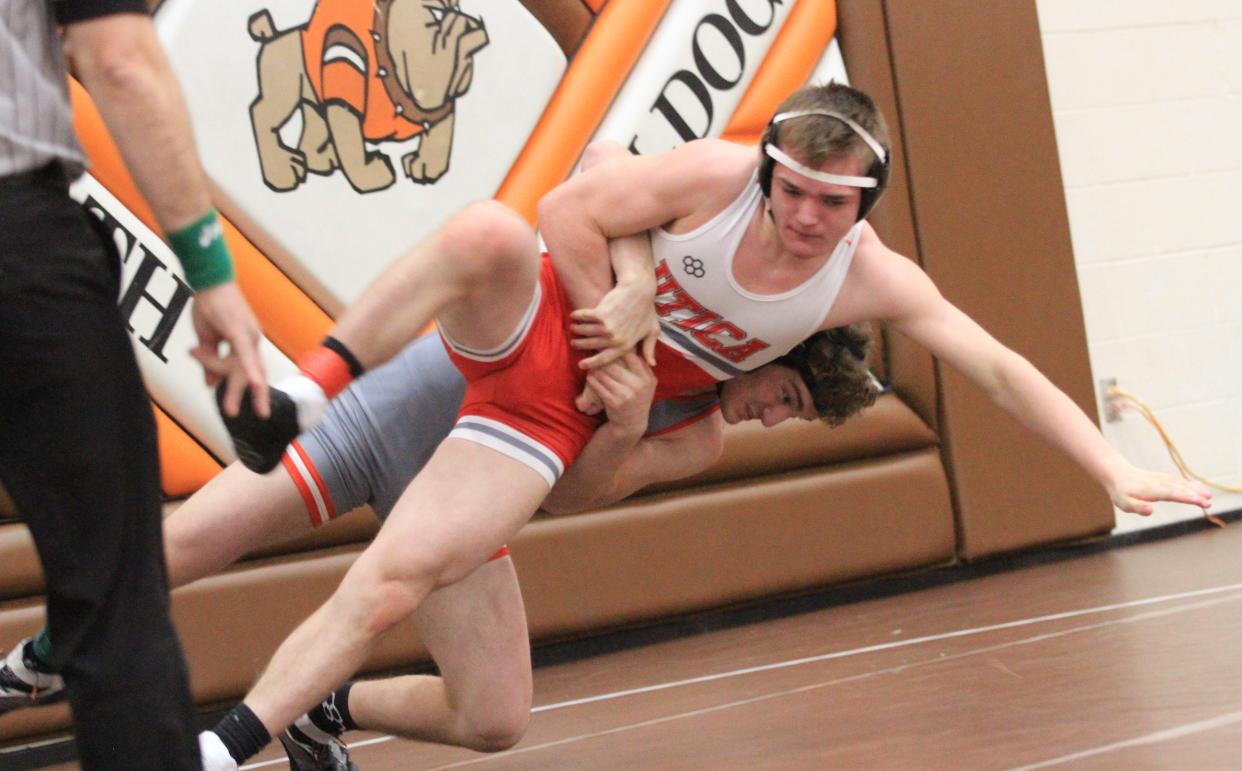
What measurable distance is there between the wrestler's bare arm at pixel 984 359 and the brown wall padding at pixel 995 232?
1.96 m

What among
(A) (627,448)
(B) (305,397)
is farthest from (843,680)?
(B) (305,397)

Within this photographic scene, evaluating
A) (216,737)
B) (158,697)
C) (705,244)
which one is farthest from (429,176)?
(158,697)

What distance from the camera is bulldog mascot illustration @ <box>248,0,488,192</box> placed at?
346 cm

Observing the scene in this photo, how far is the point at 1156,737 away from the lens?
83.8 inches

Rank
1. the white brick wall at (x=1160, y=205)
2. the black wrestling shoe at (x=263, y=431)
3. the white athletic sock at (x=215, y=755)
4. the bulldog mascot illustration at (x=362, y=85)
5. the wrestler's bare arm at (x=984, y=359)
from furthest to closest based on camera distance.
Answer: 1. the white brick wall at (x=1160, y=205)
2. the bulldog mascot illustration at (x=362, y=85)
3. the wrestler's bare arm at (x=984, y=359)
4. the white athletic sock at (x=215, y=755)
5. the black wrestling shoe at (x=263, y=431)

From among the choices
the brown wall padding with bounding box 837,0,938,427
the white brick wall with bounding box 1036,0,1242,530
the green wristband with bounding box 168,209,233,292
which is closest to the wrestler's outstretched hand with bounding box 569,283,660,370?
the green wristband with bounding box 168,209,233,292

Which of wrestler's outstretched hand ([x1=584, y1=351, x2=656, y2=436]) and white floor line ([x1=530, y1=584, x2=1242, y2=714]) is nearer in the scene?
wrestler's outstretched hand ([x1=584, y1=351, x2=656, y2=436])

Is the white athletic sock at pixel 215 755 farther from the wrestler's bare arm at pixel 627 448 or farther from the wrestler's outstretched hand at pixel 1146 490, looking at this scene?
the wrestler's outstretched hand at pixel 1146 490

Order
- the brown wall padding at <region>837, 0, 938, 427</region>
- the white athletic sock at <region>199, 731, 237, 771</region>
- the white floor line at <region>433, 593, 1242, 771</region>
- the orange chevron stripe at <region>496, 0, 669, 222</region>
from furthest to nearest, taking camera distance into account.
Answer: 1. the brown wall padding at <region>837, 0, 938, 427</region>
2. the orange chevron stripe at <region>496, 0, 669, 222</region>
3. the white floor line at <region>433, 593, 1242, 771</region>
4. the white athletic sock at <region>199, 731, 237, 771</region>

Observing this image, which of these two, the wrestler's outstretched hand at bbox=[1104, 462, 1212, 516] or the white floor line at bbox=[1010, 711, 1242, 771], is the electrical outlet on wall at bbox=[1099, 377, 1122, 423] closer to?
the white floor line at bbox=[1010, 711, 1242, 771]

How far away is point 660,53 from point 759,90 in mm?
313

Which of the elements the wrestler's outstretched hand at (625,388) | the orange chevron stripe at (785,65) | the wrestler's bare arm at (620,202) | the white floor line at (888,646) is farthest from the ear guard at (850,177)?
the orange chevron stripe at (785,65)

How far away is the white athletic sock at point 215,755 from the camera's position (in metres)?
1.77

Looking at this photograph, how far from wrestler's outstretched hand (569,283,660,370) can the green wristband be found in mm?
1009
